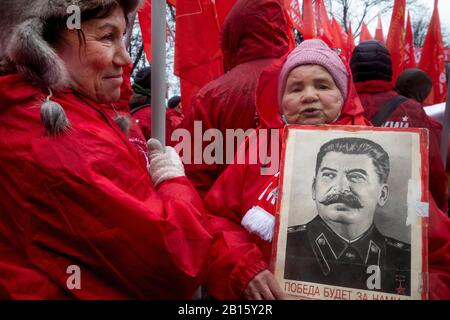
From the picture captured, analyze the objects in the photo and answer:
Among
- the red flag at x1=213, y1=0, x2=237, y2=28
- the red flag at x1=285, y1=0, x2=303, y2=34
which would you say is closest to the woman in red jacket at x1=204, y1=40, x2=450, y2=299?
the red flag at x1=213, y1=0, x2=237, y2=28

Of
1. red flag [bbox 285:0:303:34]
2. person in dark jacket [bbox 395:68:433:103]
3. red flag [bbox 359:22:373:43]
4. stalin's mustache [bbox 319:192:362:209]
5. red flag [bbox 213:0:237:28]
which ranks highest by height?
red flag [bbox 359:22:373:43]

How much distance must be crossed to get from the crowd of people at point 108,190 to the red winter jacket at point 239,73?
0.80 m

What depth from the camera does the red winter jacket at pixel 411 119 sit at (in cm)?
276

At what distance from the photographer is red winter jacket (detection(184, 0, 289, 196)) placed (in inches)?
118

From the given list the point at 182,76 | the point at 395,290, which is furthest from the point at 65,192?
the point at 182,76

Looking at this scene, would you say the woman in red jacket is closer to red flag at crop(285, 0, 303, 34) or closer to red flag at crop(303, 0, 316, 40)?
red flag at crop(303, 0, 316, 40)

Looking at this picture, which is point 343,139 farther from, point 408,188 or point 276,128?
point 276,128

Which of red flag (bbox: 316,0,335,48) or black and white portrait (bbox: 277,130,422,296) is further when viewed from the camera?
red flag (bbox: 316,0,335,48)

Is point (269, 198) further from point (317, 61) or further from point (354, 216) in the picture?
point (317, 61)

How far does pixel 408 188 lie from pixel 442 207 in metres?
1.35

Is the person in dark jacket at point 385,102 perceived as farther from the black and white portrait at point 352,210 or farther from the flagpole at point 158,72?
the flagpole at point 158,72

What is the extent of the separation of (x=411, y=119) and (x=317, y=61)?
4.32 ft

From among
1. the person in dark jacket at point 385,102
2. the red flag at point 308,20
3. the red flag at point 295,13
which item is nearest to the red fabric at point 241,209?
the person in dark jacket at point 385,102

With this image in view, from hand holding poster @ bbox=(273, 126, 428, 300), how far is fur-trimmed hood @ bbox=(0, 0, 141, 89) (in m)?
0.90
